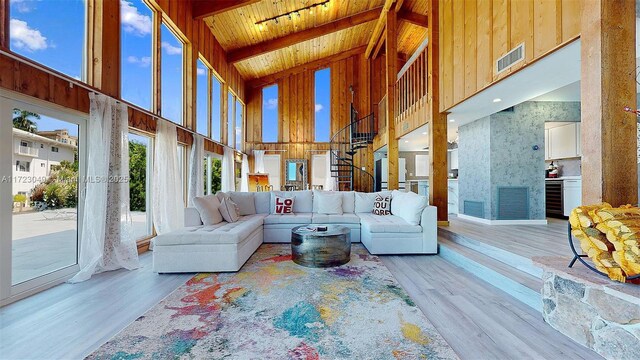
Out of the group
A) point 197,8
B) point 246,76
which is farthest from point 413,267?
point 246,76

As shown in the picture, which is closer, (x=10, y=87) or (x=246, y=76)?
(x=10, y=87)

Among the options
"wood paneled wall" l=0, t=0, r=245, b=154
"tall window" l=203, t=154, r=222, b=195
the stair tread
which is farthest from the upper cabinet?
"tall window" l=203, t=154, r=222, b=195

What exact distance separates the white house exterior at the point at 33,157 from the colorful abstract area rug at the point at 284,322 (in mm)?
1781

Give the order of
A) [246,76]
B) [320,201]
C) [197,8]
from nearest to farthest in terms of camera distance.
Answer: [320,201] → [197,8] → [246,76]

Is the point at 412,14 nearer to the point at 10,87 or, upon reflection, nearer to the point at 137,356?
the point at 10,87

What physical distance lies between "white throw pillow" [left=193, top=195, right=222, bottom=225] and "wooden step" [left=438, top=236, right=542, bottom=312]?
325cm

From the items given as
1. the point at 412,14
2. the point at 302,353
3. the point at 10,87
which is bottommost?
the point at 302,353

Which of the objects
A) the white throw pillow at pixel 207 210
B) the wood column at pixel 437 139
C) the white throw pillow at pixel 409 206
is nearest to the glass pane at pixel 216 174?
the white throw pillow at pixel 207 210

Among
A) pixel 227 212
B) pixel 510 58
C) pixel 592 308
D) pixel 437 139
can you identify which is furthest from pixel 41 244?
pixel 437 139

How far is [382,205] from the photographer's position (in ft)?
16.7

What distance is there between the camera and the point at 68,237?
3.27 metres

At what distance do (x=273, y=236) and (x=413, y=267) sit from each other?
2304 mm

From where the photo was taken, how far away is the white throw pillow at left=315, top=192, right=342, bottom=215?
5.22m

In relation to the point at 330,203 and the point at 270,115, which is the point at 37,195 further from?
the point at 270,115
